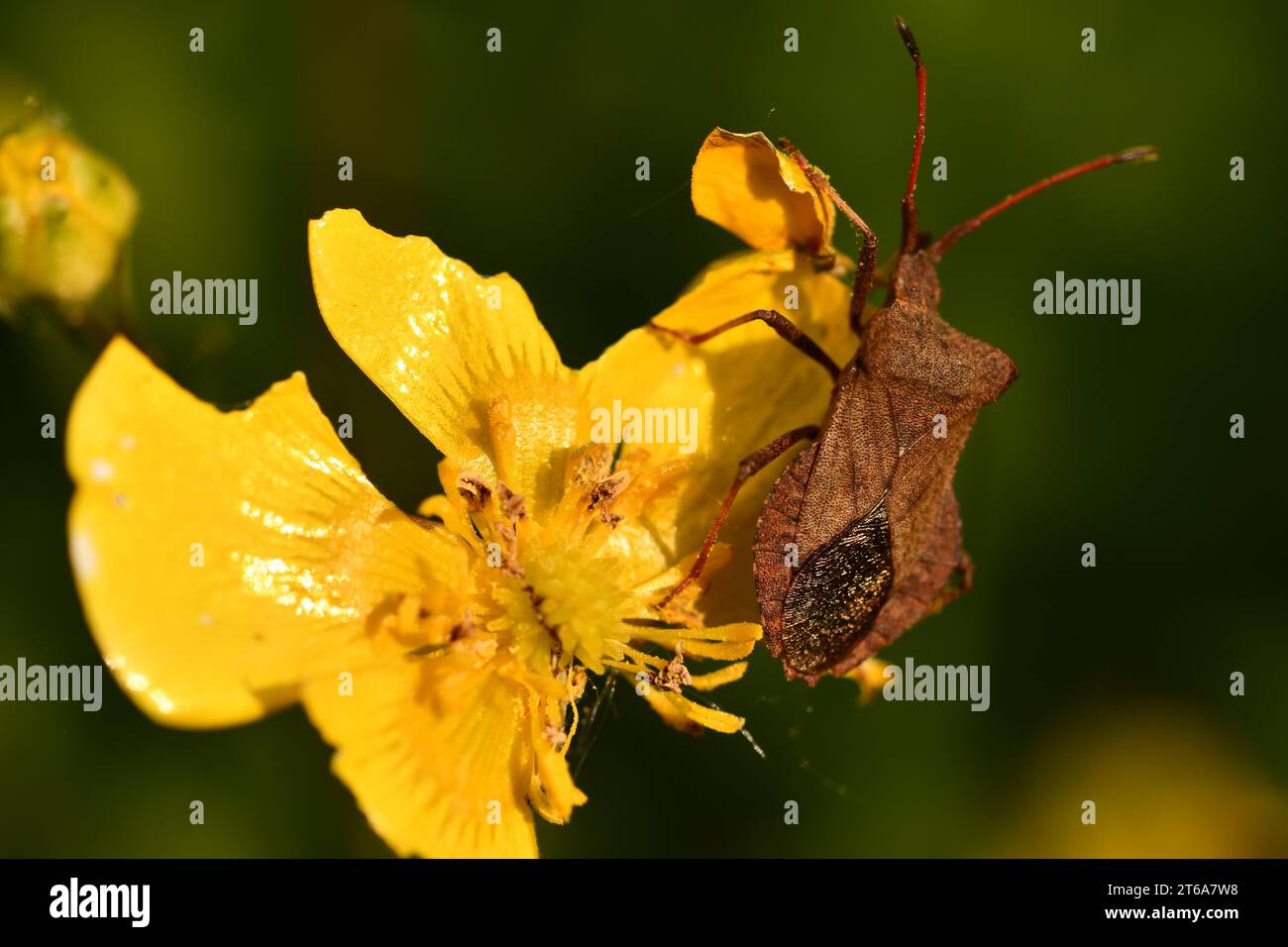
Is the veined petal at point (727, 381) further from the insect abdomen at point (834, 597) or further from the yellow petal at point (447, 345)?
the insect abdomen at point (834, 597)

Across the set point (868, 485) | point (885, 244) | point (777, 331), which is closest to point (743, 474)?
point (868, 485)

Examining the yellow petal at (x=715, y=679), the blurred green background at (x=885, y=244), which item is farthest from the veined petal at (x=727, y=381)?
the blurred green background at (x=885, y=244)

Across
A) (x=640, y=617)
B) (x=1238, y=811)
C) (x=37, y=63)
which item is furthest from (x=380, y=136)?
(x=1238, y=811)

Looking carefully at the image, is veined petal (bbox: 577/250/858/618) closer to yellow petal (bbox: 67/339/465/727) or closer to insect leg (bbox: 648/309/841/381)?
insect leg (bbox: 648/309/841/381)

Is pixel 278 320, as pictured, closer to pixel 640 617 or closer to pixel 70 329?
pixel 70 329

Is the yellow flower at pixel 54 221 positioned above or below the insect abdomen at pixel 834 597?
above

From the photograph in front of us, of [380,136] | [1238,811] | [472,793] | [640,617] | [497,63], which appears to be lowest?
[1238,811]

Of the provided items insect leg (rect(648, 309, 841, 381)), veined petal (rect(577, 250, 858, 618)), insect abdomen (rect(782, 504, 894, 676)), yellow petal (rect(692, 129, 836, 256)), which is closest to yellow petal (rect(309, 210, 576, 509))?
veined petal (rect(577, 250, 858, 618))

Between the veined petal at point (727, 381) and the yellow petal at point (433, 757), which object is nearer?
the yellow petal at point (433, 757)
